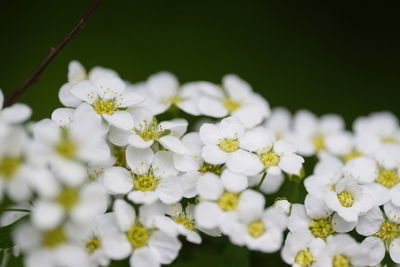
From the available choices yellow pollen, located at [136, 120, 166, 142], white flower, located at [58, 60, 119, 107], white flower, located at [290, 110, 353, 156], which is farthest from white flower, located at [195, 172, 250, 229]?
white flower, located at [290, 110, 353, 156]

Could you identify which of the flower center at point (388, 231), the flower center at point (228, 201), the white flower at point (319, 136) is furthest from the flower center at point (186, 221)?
the white flower at point (319, 136)

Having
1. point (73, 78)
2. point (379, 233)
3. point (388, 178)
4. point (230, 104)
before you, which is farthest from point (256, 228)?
point (73, 78)

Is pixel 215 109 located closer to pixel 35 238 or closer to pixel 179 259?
pixel 179 259

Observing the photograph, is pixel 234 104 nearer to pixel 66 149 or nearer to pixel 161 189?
pixel 161 189

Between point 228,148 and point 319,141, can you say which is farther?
point 319,141

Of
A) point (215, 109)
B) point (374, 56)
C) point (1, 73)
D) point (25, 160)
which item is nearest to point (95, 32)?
point (1, 73)

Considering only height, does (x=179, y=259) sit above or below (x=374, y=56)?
below
